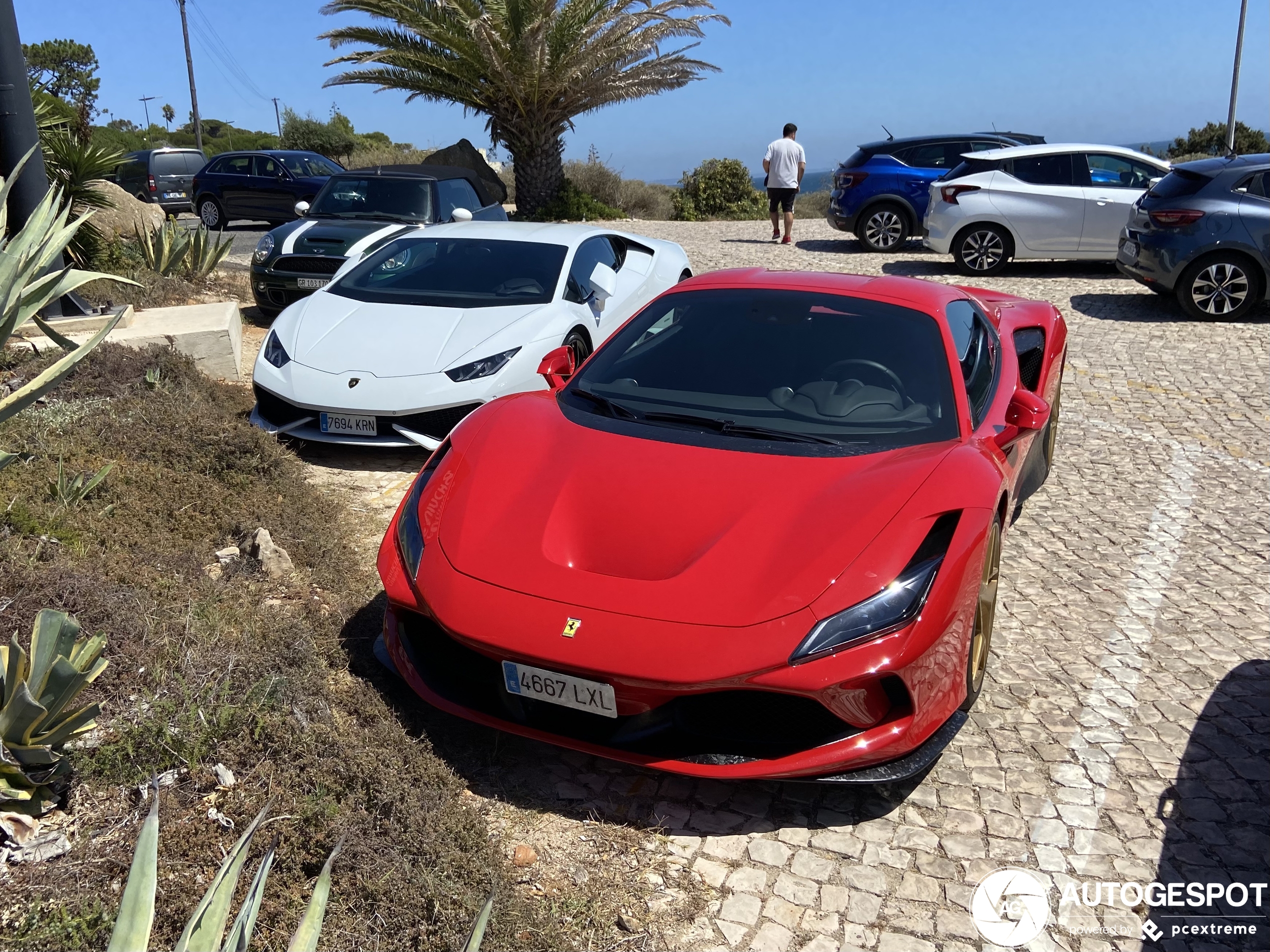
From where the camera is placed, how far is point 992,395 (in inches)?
168

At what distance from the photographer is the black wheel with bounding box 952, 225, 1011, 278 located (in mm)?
12742

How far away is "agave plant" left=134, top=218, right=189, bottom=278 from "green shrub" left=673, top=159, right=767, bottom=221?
48.7ft

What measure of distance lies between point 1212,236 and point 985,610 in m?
8.26

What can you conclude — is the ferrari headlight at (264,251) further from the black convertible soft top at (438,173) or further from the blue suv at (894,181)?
the blue suv at (894,181)

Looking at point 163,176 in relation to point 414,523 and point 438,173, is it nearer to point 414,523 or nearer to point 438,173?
point 438,173

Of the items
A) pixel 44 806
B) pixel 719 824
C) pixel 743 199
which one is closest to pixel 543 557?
pixel 719 824

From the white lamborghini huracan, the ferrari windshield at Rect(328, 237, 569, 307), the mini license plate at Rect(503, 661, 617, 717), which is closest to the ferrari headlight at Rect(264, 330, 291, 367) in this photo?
the white lamborghini huracan

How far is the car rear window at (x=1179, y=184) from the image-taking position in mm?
10094

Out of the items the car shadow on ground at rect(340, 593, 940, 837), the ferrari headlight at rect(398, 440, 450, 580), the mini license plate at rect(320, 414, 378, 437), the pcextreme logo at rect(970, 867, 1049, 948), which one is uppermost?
the ferrari headlight at rect(398, 440, 450, 580)

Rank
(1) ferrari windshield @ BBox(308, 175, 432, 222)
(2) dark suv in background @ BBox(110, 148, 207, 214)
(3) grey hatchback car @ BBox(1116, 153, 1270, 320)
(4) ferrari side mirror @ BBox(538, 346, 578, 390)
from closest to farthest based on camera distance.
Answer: (4) ferrari side mirror @ BBox(538, 346, 578, 390)
(3) grey hatchback car @ BBox(1116, 153, 1270, 320)
(1) ferrari windshield @ BBox(308, 175, 432, 222)
(2) dark suv in background @ BBox(110, 148, 207, 214)

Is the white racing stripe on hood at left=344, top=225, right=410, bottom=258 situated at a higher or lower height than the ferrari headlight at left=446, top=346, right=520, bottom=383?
higher

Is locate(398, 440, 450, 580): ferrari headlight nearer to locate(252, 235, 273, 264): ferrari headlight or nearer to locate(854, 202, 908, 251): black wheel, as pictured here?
locate(252, 235, 273, 264): ferrari headlight

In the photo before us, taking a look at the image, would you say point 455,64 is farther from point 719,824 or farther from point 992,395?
point 719,824

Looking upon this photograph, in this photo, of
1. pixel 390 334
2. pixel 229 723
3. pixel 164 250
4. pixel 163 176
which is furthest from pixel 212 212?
pixel 229 723
